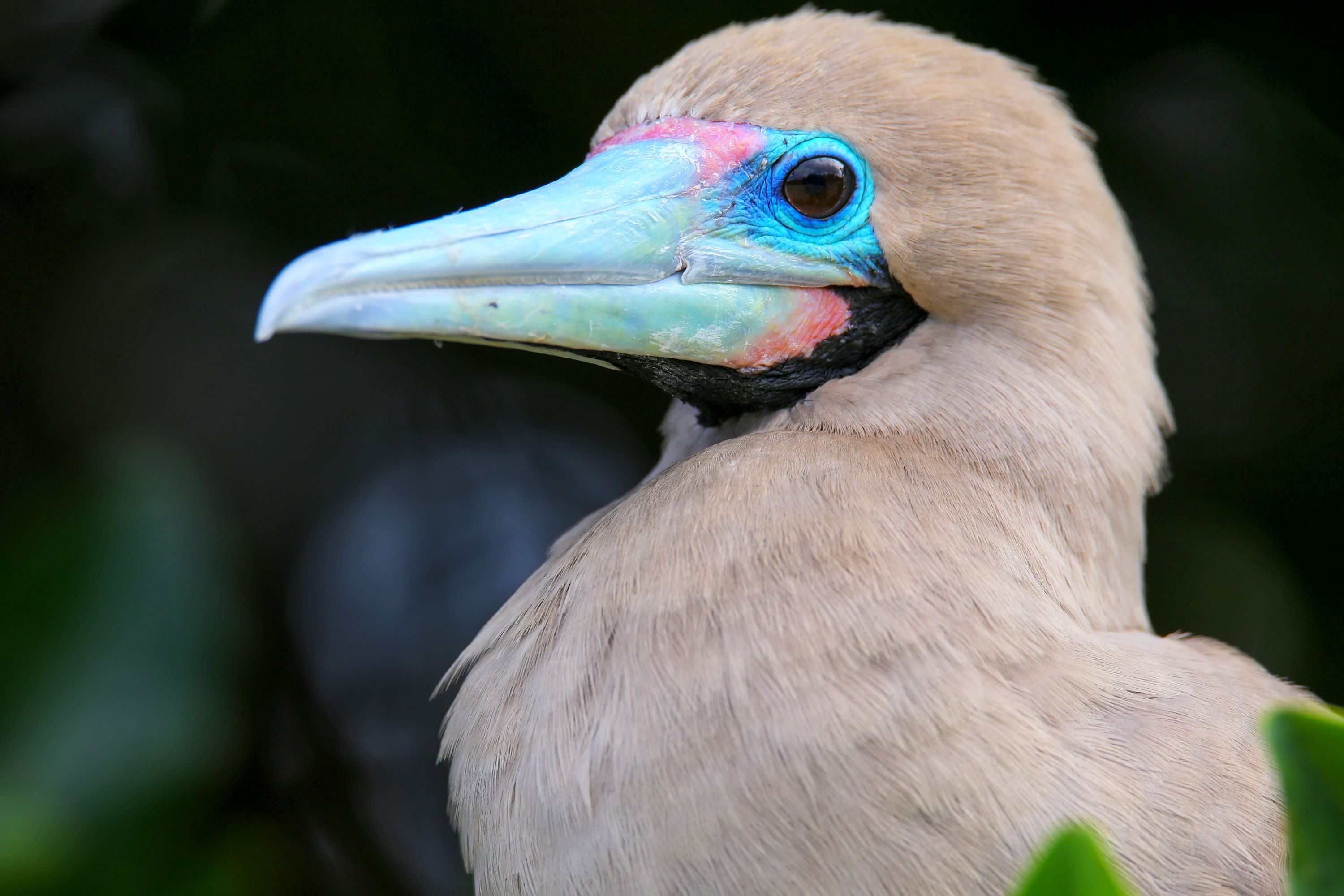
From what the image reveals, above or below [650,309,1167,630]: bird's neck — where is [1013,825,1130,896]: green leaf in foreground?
above

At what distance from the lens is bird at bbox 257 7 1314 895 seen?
130cm

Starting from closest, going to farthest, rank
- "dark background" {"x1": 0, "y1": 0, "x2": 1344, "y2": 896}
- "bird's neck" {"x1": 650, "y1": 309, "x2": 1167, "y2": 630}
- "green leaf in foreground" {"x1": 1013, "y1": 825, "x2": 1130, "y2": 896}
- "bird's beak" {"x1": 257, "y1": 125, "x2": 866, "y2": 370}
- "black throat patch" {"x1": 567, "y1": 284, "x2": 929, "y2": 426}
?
"green leaf in foreground" {"x1": 1013, "y1": 825, "x2": 1130, "y2": 896}
"bird's beak" {"x1": 257, "y1": 125, "x2": 866, "y2": 370}
"bird's neck" {"x1": 650, "y1": 309, "x2": 1167, "y2": 630}
"black throat patch" {"x1": 567, "y1": 284, "x2": 929, "y2": 426}
"dark background" {"x1": 0, "y1": 0, "x2": 1344, "y2": 896}

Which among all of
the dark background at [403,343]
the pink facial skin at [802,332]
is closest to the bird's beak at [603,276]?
the pink facial skin at [802,332]

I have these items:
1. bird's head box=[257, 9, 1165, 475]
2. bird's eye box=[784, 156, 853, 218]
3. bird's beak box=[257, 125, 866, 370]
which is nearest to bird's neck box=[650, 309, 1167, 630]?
bird's head box=[257, 9, 1165, 475]

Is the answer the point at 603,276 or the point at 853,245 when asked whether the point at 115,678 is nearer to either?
the point at 603,276

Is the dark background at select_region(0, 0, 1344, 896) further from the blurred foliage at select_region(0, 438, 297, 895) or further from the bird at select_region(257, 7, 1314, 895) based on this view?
the bird at select_region(257, 7, 1314, 895)

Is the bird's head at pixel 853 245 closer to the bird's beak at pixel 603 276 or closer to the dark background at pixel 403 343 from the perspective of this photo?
the bird's beak at pixel 603 276

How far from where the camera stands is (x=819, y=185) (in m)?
1.68

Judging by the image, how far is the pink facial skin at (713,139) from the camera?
168cm

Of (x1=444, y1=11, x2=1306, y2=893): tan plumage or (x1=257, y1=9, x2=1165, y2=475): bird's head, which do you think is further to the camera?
(x1=257, y1=9, x2=1165, y2=475): bird's head

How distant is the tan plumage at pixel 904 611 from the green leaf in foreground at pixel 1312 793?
0.44 meters

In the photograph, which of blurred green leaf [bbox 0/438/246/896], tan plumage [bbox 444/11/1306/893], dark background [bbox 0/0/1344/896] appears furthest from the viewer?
dark background [bbox 0/0/1344/896]

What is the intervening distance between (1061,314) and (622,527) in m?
0.74

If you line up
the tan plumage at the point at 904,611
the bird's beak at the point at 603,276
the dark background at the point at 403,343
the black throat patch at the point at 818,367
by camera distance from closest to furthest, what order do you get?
the tan plumage at the point at 904,611, the bird's beak at the point at 603,276, the black throat patch at the point at 818,367, the dark background at the point at 403,343
